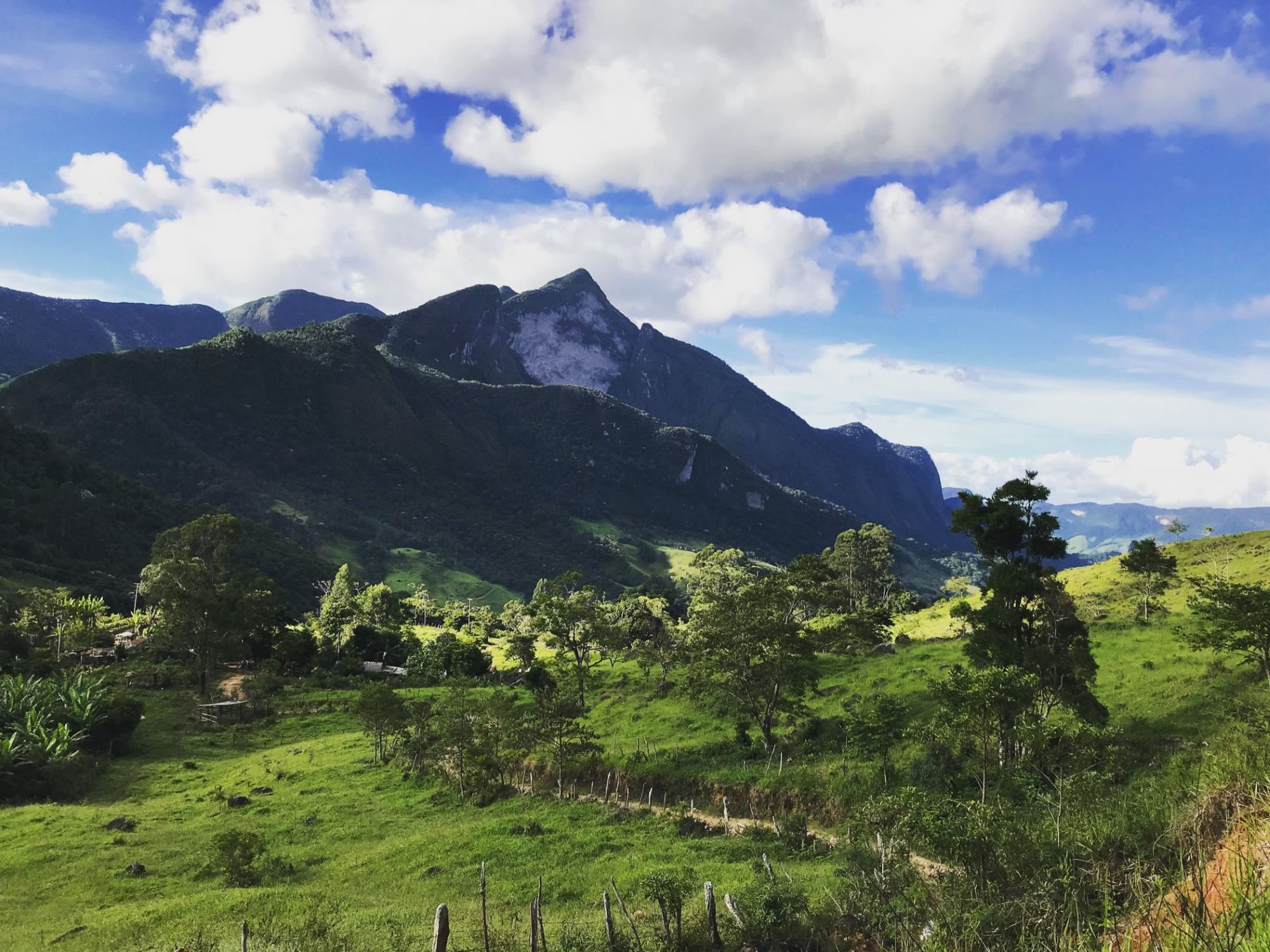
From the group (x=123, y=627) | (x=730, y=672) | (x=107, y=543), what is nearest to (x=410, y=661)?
(x=123, y=627)

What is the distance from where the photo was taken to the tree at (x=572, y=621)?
146 feet

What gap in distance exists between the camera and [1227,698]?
24.3m

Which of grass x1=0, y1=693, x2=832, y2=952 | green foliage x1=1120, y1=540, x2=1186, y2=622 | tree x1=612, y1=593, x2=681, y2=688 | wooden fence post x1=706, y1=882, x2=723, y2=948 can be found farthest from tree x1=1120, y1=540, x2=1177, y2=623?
wooden fence post x1=706, y1=882, x2=723, y2=948

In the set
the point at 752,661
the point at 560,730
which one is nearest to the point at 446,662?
the point at 560,730

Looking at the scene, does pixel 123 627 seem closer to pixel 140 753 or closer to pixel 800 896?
pixel 140 753

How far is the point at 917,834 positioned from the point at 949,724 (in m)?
11.2

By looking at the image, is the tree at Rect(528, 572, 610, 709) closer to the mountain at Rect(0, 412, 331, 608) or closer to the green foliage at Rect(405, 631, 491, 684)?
the green foliage at Rect(405, 631, 491, 684)

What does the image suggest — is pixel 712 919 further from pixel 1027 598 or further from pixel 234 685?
pixel 234 685

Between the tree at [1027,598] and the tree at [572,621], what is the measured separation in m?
25.9

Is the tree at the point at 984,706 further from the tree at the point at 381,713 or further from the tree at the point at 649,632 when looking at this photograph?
the tree at the point at 381,713

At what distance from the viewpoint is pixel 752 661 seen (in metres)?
32.1

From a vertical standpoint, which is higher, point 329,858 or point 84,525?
point 84,525

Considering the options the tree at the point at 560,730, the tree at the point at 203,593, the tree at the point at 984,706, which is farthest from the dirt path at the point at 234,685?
the tree at the point at 984,706

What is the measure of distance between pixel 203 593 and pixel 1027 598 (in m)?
60.9
